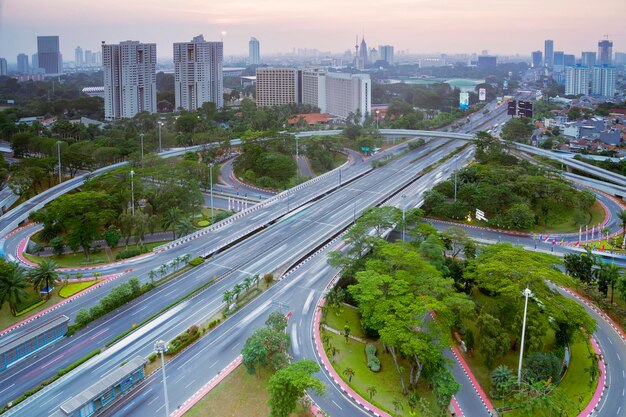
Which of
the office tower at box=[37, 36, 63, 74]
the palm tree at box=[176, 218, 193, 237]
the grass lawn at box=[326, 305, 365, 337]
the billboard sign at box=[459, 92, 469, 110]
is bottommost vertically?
the grass lawn at box=[326, 305, 365, 337]

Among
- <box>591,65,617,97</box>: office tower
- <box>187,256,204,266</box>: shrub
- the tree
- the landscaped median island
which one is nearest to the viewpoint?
the tree

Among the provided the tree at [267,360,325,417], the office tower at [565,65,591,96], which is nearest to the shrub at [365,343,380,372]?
the tree at [267,360,325,417]

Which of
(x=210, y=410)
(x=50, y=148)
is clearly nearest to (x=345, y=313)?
(x=210, y=410)

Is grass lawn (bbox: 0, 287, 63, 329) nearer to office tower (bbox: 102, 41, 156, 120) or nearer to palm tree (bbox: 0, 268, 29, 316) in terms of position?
palm tree (bbox: 0, 268, 29, 316)

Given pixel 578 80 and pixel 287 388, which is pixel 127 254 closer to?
pixel 287 388

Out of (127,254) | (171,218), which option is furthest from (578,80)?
(127,254)

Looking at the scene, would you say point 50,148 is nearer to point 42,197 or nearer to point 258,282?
point 42,197
